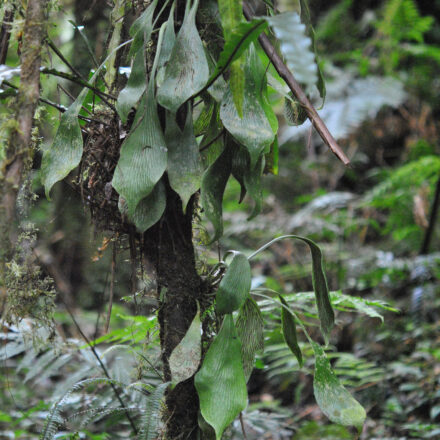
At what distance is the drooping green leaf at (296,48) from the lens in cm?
55

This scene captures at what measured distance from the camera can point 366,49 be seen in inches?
137

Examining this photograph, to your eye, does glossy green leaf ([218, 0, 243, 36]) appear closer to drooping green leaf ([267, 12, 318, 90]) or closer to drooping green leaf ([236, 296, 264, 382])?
drooping green leaf ([267, 12, 318, 90])

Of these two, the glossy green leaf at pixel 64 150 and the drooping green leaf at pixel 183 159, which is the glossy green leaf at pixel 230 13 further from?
the glossy green leaf at pixel 64 150

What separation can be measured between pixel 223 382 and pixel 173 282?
0.20 m

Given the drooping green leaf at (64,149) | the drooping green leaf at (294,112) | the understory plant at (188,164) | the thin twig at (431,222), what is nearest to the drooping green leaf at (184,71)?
the understory plant at (188,164)

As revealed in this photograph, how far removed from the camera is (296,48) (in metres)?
0.57

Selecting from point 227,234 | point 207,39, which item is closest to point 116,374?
point 207,39

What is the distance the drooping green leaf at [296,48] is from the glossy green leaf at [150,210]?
0.29 meters

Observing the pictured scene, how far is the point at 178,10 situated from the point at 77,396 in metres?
1.05

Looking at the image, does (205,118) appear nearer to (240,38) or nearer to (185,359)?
(240,38)

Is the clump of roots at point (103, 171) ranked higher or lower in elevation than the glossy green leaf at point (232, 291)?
higher

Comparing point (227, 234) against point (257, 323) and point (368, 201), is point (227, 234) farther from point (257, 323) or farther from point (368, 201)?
point (257, 323)

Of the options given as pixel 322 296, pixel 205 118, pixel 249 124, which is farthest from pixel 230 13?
pixel 322 296

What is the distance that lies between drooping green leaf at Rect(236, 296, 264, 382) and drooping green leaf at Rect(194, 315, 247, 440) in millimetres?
70
